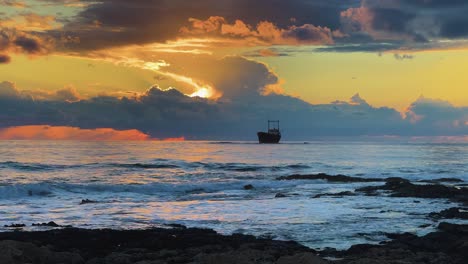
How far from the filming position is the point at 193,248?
544 inches

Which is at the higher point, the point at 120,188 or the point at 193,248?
the point at 193,248

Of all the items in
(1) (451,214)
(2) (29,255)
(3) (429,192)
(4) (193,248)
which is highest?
(2) (29,255)

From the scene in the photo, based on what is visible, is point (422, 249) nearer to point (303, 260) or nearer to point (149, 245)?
point (303, 260)

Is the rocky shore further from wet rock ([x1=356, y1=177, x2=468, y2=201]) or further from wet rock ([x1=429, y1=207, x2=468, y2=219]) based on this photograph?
wet rock ([x1=356, y1=177, x2=468, y2=201])

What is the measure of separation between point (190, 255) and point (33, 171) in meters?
47.3

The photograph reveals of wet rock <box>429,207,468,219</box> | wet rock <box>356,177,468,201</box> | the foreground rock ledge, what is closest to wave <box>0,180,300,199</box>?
wet rock <box>356,177,468,201</box>

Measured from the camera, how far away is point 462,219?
797 inches

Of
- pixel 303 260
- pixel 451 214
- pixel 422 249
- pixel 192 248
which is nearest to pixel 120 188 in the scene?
pixel 451 214

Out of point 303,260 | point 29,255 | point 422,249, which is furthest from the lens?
point 422,249

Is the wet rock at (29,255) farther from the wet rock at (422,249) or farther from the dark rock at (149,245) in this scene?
the wet rock at (422,249)

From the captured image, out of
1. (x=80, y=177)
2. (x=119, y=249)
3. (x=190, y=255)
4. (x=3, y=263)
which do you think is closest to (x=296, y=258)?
(x=190, y=255)

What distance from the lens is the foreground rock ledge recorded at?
10.8m

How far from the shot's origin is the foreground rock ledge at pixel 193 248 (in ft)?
35.3

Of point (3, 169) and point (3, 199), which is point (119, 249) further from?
point (3, 169)
